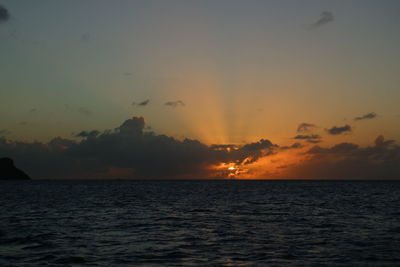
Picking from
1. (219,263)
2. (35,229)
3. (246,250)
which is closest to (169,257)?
(219,263)

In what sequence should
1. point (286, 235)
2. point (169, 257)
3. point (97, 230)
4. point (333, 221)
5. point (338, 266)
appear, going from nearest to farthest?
point (338, 266) < point (169, 257) < point (286, 235) < point (97, 230) < point (333, 221)

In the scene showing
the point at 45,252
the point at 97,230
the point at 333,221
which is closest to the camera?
the point at 45,252

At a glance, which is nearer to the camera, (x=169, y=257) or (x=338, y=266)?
(x=338, y=266)

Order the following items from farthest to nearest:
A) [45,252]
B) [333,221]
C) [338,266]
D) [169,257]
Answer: [333,221] → [45,252] → [169,257] → [338,266]

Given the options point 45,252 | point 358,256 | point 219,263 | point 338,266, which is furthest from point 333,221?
point 45,252

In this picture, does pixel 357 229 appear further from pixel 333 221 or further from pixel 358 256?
pixel 358 256

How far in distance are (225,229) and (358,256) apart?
13330 mm

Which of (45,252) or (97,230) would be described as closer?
(45,252)

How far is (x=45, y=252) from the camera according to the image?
2464 cm

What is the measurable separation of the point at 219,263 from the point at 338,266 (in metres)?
6.47

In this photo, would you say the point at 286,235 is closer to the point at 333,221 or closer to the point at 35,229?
the point at 333,221

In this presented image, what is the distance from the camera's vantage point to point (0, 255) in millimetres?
23828

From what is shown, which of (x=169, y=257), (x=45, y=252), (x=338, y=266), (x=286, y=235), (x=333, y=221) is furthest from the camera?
(x=333, y=221)

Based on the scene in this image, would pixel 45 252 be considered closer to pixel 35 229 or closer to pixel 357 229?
pixel 35 229
